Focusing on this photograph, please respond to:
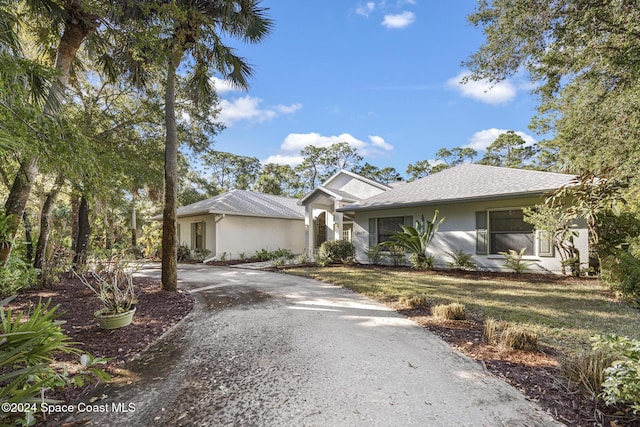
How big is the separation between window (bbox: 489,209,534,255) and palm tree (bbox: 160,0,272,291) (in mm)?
9053

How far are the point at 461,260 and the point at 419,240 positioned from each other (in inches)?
59.0

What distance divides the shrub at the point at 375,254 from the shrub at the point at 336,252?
80cm

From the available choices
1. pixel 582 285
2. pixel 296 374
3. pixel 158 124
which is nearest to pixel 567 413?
pixel 296 374

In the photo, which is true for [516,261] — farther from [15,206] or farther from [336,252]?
[15,206]

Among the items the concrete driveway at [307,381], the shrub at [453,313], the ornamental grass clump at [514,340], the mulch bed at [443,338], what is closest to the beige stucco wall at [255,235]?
the mulch bed at [443,338]

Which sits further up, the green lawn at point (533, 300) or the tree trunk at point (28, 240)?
the tree trunk at point (28, 240)

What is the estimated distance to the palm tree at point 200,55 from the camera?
19.2ft

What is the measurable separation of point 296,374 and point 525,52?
340 inches

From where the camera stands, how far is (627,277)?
5.20 metres

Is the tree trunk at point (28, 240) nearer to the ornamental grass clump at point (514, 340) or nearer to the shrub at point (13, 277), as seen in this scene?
the shrub at point (13, 277)

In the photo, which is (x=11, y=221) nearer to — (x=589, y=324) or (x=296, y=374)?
(x=296, y=374)

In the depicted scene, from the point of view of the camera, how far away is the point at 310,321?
448cm

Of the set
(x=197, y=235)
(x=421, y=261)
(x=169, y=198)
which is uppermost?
(x=169, y=198)

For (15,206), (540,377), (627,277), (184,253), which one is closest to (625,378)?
(540,377)
